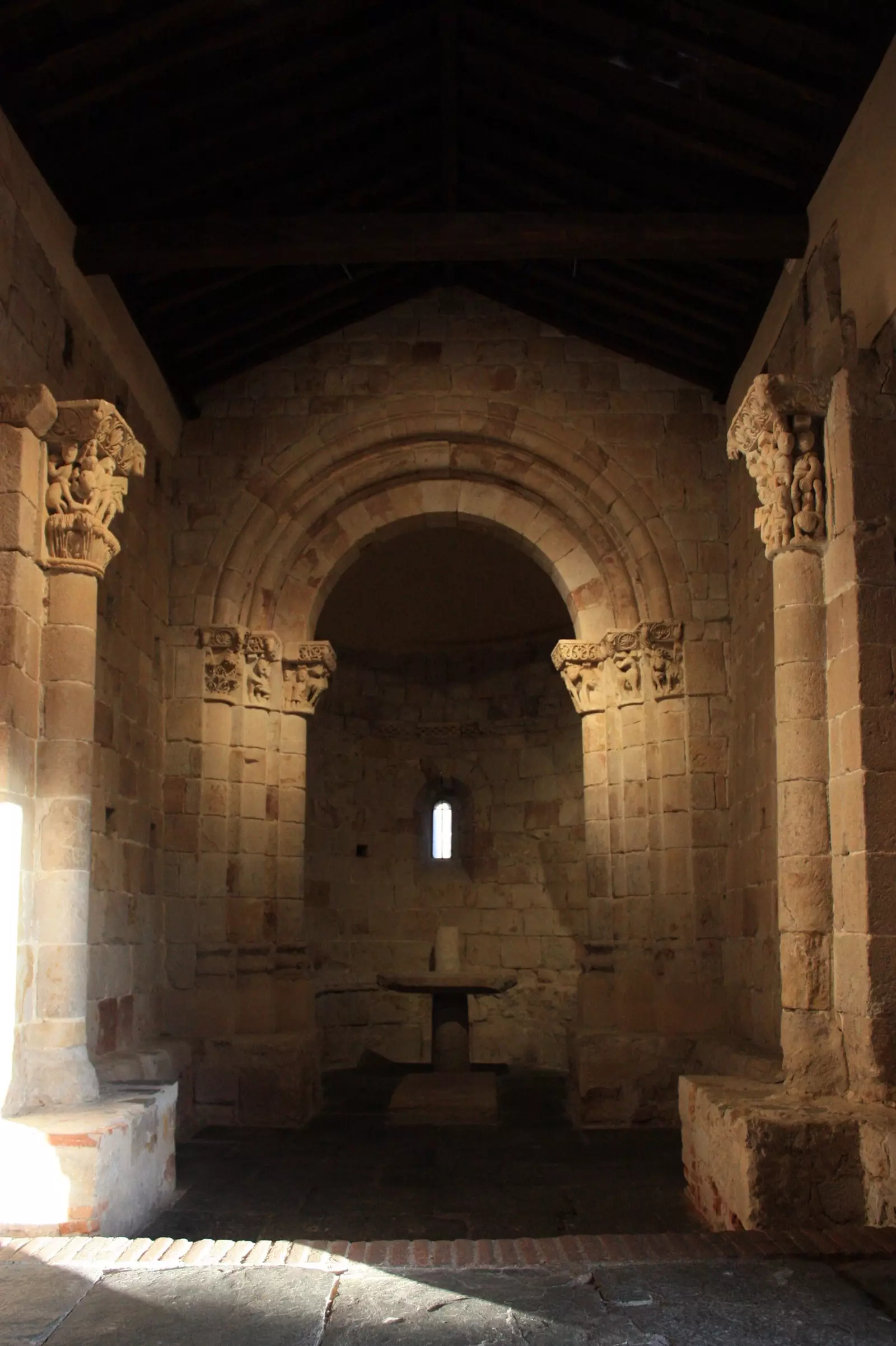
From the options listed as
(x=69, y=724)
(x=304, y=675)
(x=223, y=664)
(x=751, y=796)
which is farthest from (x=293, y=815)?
(x=69, y=724)

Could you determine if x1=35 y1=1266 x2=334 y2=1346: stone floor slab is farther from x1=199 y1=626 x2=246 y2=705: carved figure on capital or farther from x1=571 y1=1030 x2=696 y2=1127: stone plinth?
x1=199 y1=626 x2=246 y2=705: carved figure on capital

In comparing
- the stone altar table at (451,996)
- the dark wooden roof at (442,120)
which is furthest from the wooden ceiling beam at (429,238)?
the stone altar table at (451,996)

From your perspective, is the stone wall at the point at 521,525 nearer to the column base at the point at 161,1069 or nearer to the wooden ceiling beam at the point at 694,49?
the column base at the point at 161,1069

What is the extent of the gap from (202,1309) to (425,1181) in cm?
314

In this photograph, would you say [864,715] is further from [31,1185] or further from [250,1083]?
[250,1083]

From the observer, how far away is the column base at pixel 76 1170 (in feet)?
15.9

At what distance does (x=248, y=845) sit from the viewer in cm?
874

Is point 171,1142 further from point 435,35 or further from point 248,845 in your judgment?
point 435,35

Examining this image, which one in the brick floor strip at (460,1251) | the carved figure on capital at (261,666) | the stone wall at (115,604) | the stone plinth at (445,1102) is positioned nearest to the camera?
the brick floor strip at (460,1251)

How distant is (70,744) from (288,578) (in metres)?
3.63

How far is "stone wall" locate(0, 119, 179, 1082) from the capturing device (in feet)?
20.3

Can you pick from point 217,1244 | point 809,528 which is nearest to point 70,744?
Result: point 217,1244

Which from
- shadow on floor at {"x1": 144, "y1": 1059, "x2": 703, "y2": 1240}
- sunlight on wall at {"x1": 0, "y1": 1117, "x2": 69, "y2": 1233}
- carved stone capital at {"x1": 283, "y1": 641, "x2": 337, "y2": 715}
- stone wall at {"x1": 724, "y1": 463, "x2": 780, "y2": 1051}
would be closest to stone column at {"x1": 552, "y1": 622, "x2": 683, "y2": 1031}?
stone wall at {"x1": 724, "y1": 463, "x2": 780, "y2": 1051}

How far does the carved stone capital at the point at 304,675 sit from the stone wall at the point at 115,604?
3.00 ft
